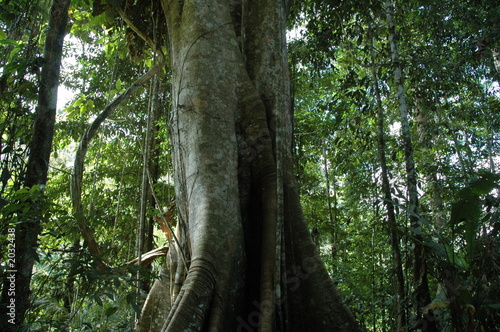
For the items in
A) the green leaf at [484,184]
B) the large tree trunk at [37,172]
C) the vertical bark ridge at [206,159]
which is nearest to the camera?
the large tree trunk at [37,172]

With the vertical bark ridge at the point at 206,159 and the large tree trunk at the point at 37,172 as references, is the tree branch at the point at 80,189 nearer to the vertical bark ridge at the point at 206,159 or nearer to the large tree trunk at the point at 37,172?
the large tree trunk at the point at 37,172

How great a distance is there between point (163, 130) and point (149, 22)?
2306 mm

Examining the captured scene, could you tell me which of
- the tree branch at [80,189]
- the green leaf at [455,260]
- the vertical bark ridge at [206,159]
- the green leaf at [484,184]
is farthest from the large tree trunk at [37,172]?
the green leaf at [484,184]

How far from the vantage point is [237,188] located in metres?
2.91

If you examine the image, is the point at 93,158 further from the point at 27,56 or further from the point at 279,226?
the point at 279,226

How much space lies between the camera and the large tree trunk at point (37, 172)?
7.36ft

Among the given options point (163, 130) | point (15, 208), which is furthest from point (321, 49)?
point (15, 208)

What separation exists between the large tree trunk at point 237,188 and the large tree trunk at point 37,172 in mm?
903

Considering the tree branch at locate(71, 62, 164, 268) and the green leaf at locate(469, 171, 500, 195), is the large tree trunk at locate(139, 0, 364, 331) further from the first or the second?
the green leaf at locate(469, 171, 500, 195)

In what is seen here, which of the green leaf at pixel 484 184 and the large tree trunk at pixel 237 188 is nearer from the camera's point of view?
the large tree trunk at pixel 237 188

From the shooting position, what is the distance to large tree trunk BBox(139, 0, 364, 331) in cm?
247

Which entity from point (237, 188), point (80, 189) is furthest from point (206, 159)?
point (80, 189)

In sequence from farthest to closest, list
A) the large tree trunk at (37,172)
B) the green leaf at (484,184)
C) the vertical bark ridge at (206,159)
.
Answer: the green leaf at (484,184) → the vertical bark ridge at (206,159) → the large tree trunk at (37,172)

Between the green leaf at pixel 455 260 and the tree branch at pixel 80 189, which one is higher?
the tree branch at pixel 80 189
